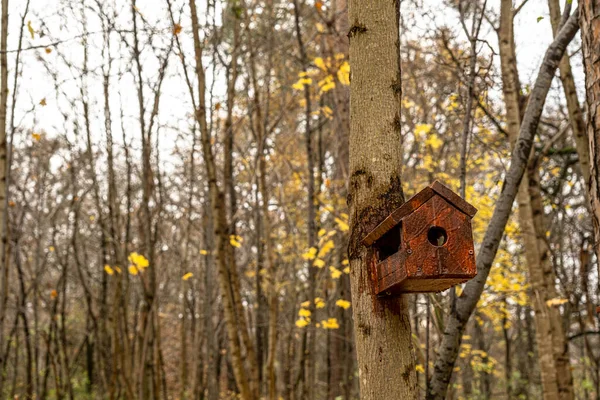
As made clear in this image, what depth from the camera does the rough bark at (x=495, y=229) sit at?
2705mm

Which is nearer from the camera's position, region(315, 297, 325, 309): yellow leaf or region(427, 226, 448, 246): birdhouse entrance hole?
region(427, 226, 448, 246): birdhouse entrance hole

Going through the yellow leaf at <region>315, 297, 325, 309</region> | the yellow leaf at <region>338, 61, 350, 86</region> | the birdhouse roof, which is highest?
the yellow leaf at <region>338, 61, 350, 86</region>

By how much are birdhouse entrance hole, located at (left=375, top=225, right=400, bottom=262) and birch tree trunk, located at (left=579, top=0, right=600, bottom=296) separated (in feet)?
2.85

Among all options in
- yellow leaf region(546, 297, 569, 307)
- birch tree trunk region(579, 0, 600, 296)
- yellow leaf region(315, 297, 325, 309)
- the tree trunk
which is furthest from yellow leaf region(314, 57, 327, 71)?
birch tree trunk region(579, 0, 600, 296)

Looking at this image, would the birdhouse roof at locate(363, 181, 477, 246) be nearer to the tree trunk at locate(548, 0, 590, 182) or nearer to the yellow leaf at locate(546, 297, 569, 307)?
the tree trunk at locate(548, 0, 590, 182)

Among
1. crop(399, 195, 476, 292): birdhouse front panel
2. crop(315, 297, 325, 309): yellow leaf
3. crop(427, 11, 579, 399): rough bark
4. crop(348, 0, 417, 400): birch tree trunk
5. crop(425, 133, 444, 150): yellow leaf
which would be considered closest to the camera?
crop(399, 195, 476, 292): birdhouse front panel

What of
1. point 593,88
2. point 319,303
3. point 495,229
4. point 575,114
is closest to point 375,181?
point 593,88

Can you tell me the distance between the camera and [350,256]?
192 cm

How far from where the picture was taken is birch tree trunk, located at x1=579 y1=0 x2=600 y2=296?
2145mm

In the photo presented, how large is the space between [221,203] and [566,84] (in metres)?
2.78

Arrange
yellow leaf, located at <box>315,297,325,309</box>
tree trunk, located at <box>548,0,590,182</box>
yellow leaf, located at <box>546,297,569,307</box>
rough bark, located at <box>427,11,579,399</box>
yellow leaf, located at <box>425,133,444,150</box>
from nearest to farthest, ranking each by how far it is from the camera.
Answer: rough bark, located at <box>427,11,579,399</box> < tree trunk, located at <box>548,0,590,182</box> < yellow leaf, located at <box>546,297,569,307</box> < yellow leaf, located at <box>315,297,325,309</box> < yellow leaf, located at <box>425,133,444,150</box>

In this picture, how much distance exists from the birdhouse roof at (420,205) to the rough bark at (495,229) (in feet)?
3.78

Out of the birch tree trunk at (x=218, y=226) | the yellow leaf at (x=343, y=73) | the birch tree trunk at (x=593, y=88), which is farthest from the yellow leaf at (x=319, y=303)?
the birch tree trunk at (x=593, y=88)

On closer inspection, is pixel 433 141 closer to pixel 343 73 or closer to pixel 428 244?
pixel 343 73
